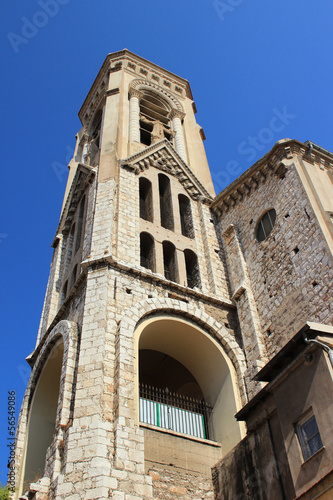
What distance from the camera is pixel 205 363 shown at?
15852 millimetres

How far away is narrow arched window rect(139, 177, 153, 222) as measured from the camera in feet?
65.7

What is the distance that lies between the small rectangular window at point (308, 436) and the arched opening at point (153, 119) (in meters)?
17.8

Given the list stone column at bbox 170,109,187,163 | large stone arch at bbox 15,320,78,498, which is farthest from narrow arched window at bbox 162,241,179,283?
stone column at bbox 170,109,187,163

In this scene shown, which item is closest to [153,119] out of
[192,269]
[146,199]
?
[146,199]

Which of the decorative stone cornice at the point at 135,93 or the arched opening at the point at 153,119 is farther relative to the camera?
the decorative stone cornice at the point at 135,93

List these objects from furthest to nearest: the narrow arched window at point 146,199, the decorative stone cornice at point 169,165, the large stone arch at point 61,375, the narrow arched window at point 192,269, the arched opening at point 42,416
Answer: the decorative stone cornice at point 169,165, the narrow arched window at point 146,199, the narrow arched window at point 192,269, the arched opening at point 42,416, the large stone arch at point 61,375

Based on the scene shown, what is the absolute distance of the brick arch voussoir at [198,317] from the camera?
1480 cm

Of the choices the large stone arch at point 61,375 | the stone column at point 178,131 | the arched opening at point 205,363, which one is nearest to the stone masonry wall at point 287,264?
the arched opening at point 205,363

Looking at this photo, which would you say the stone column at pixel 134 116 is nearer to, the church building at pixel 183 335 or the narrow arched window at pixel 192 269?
the church building at pixel 183 335

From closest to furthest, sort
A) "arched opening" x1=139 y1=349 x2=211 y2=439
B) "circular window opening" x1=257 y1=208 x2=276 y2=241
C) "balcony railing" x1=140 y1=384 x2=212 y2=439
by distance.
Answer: "balcony railing" x1=140 y1=384 x2=212 y2=439 < "arched opening" x1=139 y1=349 x2=211 y2=439 < "circular window opening" x1=257 y1=208 x2=276 y2=241

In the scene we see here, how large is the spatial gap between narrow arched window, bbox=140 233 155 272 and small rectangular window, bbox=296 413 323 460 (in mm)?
8888

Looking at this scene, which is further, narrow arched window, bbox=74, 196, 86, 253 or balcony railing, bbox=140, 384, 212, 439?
narrow arched window, bbox=74, 196, 86, 253

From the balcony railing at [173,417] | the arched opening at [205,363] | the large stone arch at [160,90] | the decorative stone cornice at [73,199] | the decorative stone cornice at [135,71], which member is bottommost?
the balcony railing at [173,417]

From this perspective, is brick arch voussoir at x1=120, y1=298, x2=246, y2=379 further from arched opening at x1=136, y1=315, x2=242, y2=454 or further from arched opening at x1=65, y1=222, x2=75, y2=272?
arched opening at x1=65, y1=222, x2=75, y2=272
